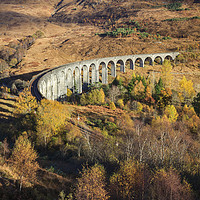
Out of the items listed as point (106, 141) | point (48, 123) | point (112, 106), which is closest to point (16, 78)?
point (112, 106)

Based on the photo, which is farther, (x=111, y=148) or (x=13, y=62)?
(x=13, y=62)

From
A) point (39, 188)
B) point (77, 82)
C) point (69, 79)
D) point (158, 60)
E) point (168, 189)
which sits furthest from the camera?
point (158, 60)

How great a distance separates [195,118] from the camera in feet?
164

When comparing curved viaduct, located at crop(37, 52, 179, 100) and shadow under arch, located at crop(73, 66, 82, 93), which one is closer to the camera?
curved viaduct, located at crop(37, 52, 179, 100)

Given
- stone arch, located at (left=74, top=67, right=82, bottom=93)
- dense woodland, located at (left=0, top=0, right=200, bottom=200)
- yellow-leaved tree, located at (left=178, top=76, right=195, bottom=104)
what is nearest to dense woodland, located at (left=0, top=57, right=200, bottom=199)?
dense woodland, located at (left=0, top=0, right=200, bottom=200)

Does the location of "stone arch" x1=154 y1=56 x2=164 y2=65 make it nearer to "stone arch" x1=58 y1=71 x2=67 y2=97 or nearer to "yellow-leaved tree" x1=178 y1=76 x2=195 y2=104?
"yellow-leaved tree" x1=178 y1=76 x2=195 y2=104

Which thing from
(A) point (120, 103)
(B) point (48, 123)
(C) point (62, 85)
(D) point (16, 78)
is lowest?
(A) point (120, 103)

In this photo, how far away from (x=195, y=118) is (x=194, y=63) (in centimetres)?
7259

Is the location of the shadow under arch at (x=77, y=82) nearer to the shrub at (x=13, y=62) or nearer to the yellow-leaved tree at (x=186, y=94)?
the yellow-leaved tree at (x=186, y=94)

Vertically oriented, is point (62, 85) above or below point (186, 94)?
above

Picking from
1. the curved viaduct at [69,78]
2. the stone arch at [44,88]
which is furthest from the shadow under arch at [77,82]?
the stone arch at [44,88]

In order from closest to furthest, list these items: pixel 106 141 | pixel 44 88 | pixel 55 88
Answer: pixel 106 141 → pixel 44 88 → pixel 55 88

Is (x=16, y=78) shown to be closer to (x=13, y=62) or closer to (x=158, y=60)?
(x=13, y=62)

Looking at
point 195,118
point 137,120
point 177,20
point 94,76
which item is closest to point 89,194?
point 137,120
